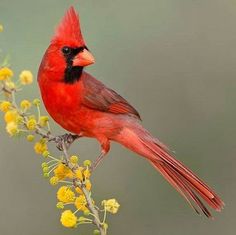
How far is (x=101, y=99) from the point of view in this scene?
10.8 ft

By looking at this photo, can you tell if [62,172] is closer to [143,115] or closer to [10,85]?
[10,85]

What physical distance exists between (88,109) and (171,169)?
398 millimetres

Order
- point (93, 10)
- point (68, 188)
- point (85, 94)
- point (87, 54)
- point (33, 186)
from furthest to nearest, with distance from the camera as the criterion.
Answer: point (93, 10) → point (33, 186) → point (85, 94) → point (87, 54) → point (68, 188)

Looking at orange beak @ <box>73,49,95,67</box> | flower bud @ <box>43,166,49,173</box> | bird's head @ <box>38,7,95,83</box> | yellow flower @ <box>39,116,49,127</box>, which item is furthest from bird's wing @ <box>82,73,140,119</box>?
flower bud @ <box>43,166,49,173</box>

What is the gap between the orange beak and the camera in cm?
298

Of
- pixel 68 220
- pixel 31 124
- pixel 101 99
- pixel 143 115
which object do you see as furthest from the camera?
pixel 143 115

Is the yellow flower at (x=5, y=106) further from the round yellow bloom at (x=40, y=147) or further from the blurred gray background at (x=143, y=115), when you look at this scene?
the blurred gray background at (x=143, y=115)

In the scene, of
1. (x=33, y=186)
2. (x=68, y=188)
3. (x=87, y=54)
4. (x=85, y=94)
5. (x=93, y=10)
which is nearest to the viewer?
(x=68, y=188)

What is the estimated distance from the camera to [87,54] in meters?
2.98

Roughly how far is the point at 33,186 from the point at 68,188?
7.01 feet

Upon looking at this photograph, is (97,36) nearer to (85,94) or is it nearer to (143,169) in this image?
(143,169)

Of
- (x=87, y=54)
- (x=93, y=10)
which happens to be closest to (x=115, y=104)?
(x=87, y=54)

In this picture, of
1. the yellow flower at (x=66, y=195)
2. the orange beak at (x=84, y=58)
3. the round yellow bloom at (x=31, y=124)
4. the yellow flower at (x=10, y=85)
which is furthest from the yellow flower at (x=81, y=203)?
the orange beak at (x=84, y=58)

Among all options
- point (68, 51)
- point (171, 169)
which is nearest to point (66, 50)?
point (68, 51)
